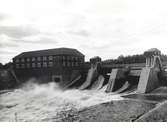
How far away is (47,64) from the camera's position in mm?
41719

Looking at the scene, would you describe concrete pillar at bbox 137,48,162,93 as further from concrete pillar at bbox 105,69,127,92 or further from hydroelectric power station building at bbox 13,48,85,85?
hydroelectric power station building at bbox 13,48,85,85

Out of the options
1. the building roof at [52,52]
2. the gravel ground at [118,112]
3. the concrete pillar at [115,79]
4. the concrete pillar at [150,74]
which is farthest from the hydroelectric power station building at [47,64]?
the gravel ground at [118,112]

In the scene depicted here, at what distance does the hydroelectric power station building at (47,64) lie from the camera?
3512cm

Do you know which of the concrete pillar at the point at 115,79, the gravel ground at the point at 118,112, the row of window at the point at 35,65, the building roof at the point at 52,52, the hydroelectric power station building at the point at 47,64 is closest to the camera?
the gravel ground at the point at 118,112

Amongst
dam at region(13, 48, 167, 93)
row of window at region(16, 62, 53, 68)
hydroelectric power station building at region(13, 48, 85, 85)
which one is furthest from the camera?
row of window at region(16, 62, 53, 68)

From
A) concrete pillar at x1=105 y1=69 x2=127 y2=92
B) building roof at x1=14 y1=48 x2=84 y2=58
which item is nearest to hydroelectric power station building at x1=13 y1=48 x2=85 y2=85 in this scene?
building roof at x1=14 y1=48 x2=84 y2=58

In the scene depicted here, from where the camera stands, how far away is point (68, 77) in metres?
33.5

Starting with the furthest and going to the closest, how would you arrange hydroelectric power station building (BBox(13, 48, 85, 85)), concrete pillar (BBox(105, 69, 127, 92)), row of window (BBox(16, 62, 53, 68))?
row of window (BBox(16, 62, 53, 68))
hydroelectric power station building (BBox(13, 48, 85, 85))
concrete pillar (BBox(105, 69, 127, 92))

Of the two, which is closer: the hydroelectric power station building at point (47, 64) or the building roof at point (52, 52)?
the hydroelectric power station building at point (47, 64)

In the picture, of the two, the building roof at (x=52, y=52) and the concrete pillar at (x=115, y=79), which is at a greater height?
the building roof at (x=52, y=52)

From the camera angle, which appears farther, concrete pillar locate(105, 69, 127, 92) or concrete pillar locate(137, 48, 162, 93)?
concrete pillar locate(105, 69, 127, 92)

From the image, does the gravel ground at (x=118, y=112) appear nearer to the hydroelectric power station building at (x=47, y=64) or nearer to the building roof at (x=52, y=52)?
the hydroelectric power station building at (x=47, y=64)

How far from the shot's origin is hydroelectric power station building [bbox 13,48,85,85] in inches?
1383

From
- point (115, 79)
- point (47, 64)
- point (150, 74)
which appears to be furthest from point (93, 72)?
point (47, 64)
